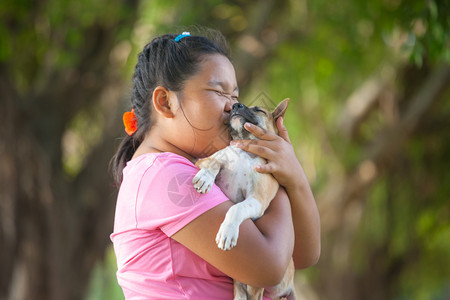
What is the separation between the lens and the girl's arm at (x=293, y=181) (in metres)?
2.10

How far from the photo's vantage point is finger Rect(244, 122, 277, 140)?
6.88 feet

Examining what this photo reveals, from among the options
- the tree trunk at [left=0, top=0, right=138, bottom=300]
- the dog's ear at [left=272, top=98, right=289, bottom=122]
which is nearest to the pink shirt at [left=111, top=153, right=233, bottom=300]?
the dog's ear at [left=272, top=98, right=289, bottom=122]

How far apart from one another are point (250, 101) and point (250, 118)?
11.2ft

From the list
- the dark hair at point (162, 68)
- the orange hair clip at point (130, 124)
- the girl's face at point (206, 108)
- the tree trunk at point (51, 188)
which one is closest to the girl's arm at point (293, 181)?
the girl's face at point (206, 108)

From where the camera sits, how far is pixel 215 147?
7.38ft

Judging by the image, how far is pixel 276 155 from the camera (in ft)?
6.98

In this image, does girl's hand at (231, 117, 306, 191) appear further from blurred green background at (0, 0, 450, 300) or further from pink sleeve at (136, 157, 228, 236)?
blurred green background at (0, 0, 450, 300)

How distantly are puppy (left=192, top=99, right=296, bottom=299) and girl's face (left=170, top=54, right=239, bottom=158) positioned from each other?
55 millimetres

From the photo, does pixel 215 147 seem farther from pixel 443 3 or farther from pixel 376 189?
pixel 376 189

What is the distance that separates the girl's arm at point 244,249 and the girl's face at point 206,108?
13.3 inches

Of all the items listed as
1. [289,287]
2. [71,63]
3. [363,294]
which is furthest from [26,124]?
[363,294]

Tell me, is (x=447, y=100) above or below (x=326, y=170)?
above

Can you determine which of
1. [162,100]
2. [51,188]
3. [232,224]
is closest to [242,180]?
[232,224]

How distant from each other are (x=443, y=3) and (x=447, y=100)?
544cm
